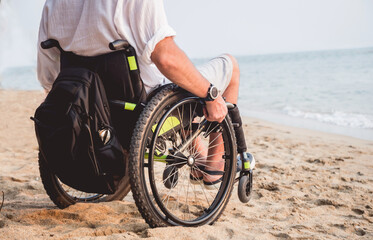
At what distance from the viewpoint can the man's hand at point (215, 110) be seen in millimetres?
1956

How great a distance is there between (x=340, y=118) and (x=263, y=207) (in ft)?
17.9

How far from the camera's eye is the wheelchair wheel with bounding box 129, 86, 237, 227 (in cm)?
170

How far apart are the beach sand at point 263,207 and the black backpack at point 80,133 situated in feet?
1.02

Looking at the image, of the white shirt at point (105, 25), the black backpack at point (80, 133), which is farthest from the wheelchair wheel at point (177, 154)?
the white shirt at point (105, 25)

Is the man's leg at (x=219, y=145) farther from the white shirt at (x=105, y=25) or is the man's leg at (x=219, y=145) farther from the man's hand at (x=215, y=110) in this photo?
the white shirt at (x=105, y=25)

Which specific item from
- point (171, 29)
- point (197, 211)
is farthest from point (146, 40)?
point (197, 211)

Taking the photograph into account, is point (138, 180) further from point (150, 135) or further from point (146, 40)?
point (146, 40)

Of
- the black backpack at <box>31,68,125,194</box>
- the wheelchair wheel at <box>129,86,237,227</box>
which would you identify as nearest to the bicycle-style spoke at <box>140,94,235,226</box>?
the wheelchair wheel at <box>129,86,237,227</box>

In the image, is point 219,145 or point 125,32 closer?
point 125,32

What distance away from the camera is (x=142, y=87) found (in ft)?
5.98

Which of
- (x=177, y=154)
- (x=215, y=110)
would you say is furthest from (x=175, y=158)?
(x=215, y=110)

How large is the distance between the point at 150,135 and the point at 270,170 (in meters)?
1.98

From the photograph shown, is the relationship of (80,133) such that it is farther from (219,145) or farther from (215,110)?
(219,145)

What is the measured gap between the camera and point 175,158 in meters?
1.99
